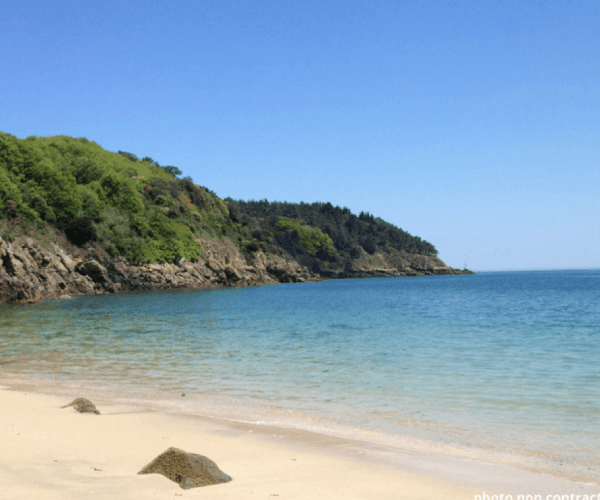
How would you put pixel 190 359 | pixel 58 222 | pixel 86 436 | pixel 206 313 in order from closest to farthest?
pixel 86 436
pixel 190 359
pixel 206 313
pixel 58 222

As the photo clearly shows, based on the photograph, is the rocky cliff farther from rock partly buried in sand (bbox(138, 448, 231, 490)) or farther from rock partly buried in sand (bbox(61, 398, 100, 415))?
rock partly buried in sand (bbox(138, 448, 231, 490))

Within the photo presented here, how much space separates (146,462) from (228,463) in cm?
108

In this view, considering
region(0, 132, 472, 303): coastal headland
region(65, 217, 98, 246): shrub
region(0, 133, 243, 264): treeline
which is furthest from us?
region(65, 217, 98, 246): shrub

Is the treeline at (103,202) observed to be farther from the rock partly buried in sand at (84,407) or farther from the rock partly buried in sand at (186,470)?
the rock partly buried in sand at (186,470)

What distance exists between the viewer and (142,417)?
30.3 feet

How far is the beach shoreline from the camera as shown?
5387mm

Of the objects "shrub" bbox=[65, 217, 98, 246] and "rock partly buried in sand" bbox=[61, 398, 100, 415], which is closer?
"rock partly buried in sand" bbox=[61, 398, 100, 415]

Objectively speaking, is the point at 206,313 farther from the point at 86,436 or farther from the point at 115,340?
the point at 86,436

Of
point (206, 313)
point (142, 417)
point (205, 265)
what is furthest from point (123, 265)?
point (142, 417)

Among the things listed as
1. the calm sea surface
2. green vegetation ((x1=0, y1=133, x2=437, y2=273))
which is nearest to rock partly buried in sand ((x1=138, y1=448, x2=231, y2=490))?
the calm sea surface

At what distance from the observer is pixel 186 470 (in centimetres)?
558

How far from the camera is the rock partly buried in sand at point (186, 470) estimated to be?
5457 millimetres

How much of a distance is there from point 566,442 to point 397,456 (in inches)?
120

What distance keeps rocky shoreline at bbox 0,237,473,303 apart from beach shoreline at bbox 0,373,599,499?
43405 millimetres
